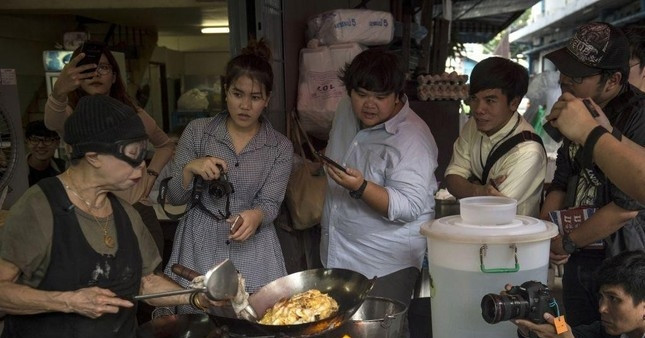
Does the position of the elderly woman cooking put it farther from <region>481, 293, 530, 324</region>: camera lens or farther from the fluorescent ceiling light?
the fluorescent ceiling light

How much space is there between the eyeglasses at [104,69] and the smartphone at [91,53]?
3 centimetres

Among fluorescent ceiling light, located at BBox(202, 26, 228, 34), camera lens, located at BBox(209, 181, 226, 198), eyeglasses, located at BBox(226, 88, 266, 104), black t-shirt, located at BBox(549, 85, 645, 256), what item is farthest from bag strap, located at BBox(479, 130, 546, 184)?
fluorescent ceiling light, located at BBox(202, 26, 228, 34)

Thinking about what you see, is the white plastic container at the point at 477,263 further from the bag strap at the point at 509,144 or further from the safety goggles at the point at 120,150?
the safety goggles at the point at 120,150

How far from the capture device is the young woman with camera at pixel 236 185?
2.66m

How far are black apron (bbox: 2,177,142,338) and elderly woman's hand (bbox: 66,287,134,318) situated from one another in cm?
10

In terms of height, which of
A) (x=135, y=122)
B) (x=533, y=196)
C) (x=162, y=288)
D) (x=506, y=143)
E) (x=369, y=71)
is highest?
(x=369, y=71)

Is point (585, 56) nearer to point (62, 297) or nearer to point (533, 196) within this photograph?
point (533, 196)

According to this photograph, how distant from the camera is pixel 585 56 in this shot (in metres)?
2.27

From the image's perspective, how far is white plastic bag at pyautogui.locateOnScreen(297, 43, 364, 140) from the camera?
429 cm

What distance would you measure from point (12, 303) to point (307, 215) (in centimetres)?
167

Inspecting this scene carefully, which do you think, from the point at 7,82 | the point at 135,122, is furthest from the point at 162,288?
the point at 7,82

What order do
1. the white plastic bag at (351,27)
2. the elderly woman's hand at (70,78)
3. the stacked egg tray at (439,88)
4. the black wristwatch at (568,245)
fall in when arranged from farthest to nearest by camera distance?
1. the stacked egg tray at (439,88)
2. the white plastic bag at (351,27)
3. the elderly woman's hand at (70,78)
4. the black wristwatch at (568,245)

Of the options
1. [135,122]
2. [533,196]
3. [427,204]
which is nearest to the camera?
[135,122]

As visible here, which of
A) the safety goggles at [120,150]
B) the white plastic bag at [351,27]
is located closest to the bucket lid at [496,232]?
the safety goggles at [120,150]
